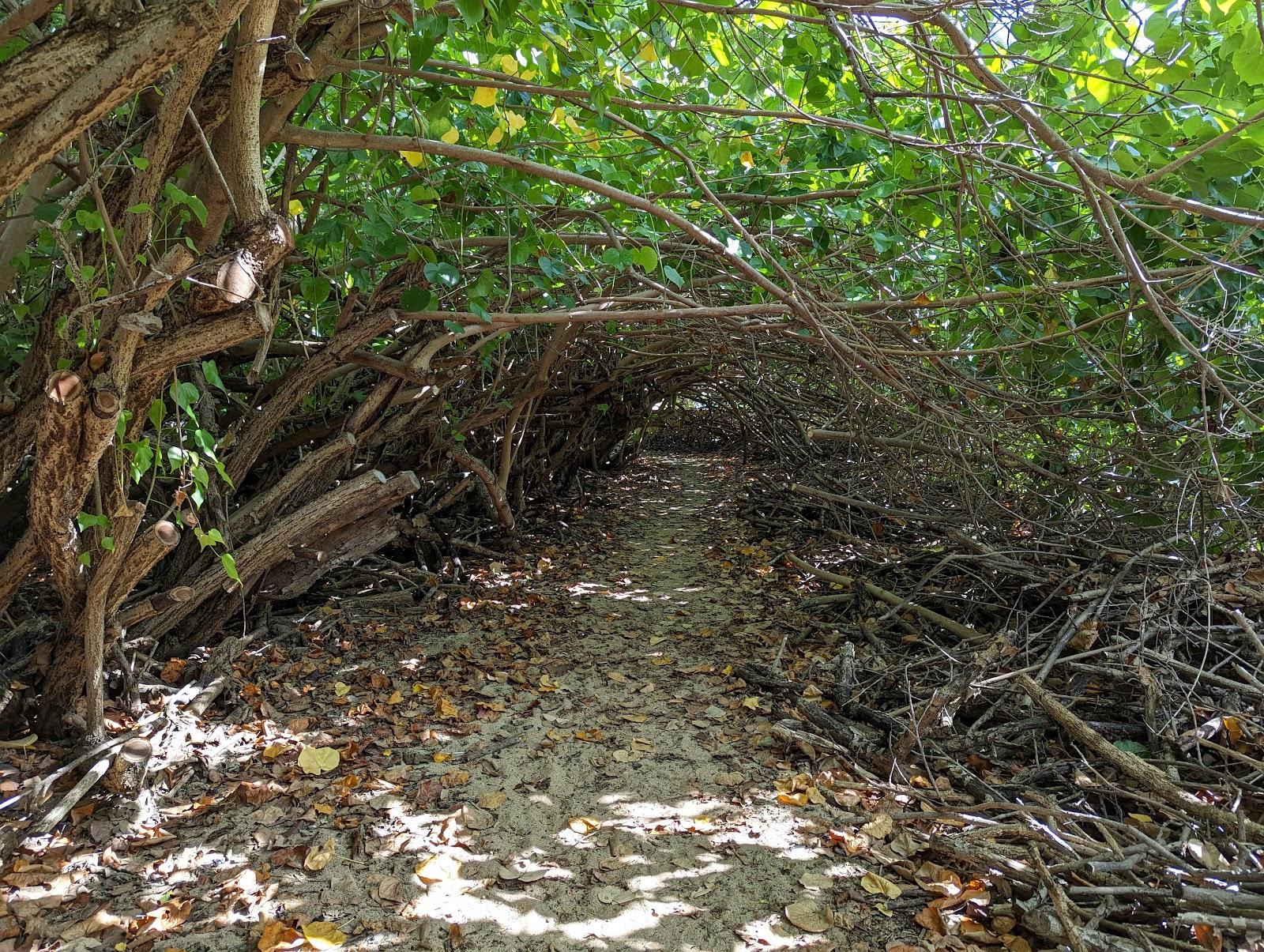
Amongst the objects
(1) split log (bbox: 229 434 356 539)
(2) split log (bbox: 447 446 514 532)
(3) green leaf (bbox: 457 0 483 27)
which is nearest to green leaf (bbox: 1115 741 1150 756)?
(3) green leaf (bbox: 457 0 483 27)

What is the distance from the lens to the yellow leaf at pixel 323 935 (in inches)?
80.2

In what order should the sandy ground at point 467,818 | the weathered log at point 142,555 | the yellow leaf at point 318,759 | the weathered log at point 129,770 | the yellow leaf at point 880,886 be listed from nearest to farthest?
the sandy ground at point 467,818 → the yellow leaf at point 880,886 → the weathered log at point 142,555 → the weathered log at point 129,770 → the yellow leaf at point 318,759

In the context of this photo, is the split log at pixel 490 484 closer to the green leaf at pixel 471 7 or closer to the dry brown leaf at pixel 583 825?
the dry brown leaf at pixel 583 825

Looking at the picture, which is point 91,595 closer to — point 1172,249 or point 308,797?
point 308,797

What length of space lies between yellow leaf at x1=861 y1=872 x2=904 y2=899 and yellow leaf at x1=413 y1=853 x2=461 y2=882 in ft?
3.97

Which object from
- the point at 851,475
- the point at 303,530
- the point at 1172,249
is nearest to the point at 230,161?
the point at 303,530

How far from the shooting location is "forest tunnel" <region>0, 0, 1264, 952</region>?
77.6 inches

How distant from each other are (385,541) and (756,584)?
2.49 m

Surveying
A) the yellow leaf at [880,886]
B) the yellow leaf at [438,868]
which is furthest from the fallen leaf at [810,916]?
the yellow leaf at [438,868]

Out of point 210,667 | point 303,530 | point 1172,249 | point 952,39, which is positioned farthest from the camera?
point 303,530

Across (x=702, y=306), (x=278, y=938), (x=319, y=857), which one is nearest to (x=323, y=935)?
(x=278, y=938)

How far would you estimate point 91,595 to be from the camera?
2.54 m

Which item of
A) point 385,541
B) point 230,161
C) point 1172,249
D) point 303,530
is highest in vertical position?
point 230,161

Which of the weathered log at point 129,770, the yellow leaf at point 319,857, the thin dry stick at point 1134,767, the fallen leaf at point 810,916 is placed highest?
the weathered log at point 129,770
